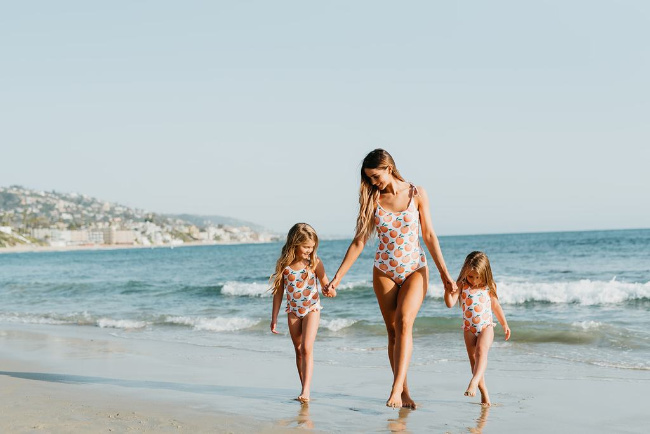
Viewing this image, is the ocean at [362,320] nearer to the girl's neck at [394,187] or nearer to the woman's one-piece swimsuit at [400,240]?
the woman's one-piece swimsuit at [400,240]

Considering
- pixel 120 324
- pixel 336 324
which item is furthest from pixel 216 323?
pixel 336 324

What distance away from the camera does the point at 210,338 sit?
11.3 metres

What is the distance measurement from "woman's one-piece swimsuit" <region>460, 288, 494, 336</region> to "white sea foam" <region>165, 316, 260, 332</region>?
7627 millimetres

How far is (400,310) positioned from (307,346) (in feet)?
3.60

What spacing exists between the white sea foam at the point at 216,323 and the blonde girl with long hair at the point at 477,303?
7601 mm

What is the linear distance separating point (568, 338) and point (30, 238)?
154 metres

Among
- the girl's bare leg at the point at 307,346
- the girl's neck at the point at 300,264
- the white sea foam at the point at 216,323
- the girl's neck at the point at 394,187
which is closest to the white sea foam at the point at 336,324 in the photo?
the white sea foam at the point at 216,323

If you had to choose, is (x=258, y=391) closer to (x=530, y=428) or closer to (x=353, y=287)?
(x=530, y=428)

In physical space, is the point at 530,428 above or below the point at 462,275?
below

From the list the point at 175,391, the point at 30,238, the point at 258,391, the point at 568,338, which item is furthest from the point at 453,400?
the point at 30,238

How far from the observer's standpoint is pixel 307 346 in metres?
5.80

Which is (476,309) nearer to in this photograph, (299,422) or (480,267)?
(480,267)

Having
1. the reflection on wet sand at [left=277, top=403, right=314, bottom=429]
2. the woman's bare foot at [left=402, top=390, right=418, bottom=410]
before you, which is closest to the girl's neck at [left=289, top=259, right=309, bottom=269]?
the reflection on wet sand at [left=277, top=403, right=314, bottom=429]

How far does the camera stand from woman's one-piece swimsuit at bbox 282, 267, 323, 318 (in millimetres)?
5828
